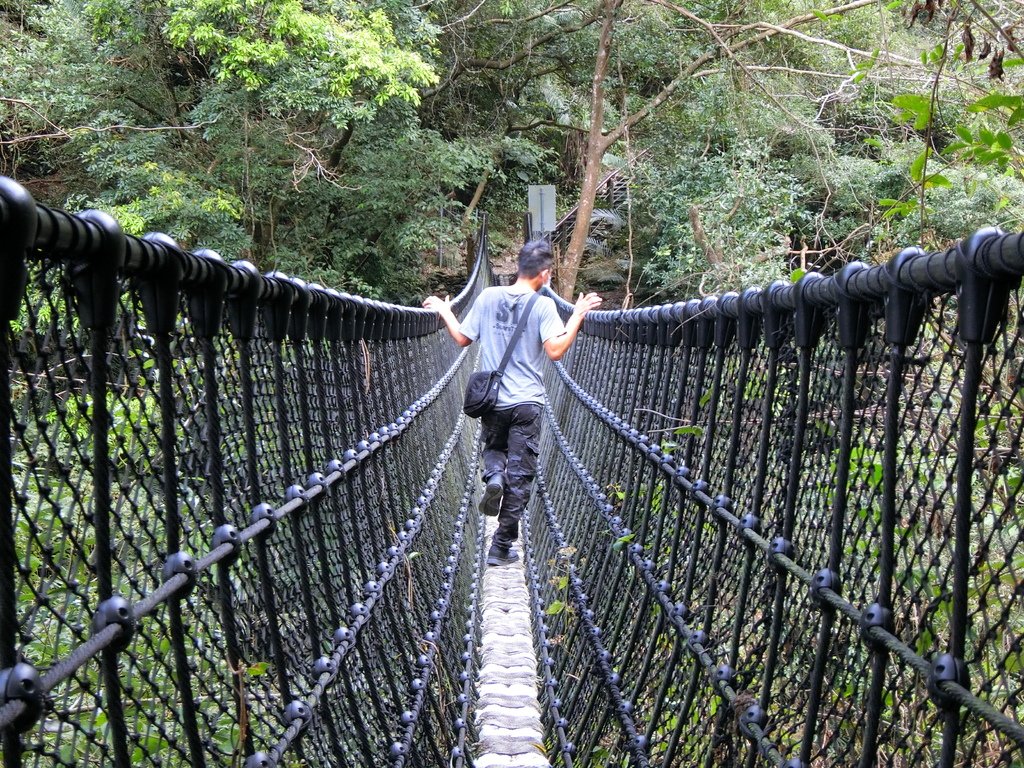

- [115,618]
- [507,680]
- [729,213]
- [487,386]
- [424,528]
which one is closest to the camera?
[115,618]

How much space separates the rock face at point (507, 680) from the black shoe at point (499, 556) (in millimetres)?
62

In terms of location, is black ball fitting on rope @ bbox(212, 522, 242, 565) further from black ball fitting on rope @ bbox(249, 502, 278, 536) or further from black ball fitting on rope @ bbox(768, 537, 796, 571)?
black ball fitting on rope @ bbox(768, 537, 796, 571)

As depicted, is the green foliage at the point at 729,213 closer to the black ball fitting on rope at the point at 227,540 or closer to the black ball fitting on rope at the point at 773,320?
the black ball fitting on rope at the point at 773,320

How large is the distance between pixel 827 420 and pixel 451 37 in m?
13.7

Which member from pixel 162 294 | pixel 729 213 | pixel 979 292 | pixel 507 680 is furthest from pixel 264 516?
pixel 729 213

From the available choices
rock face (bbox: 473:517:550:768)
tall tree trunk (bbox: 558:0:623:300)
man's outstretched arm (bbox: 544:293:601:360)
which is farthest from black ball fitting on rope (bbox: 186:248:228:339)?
tall tree trunk (bbox: 558:0:623:300)

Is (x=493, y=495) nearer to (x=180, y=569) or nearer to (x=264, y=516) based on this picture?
(x=264, y=516)

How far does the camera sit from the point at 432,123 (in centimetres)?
1602

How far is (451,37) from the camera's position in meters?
14.2

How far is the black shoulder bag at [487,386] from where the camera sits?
399 cm

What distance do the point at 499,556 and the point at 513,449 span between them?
680mm

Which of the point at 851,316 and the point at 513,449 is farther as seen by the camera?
the point at 513,449

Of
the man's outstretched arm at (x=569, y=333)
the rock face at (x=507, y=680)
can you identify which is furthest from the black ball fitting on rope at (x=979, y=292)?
the man's outstretched arm at (x=569, y=333)

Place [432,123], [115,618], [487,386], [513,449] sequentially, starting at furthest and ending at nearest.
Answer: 1. [432,123]
2. [513,449]
3. [487,386]
4. [115,618]
